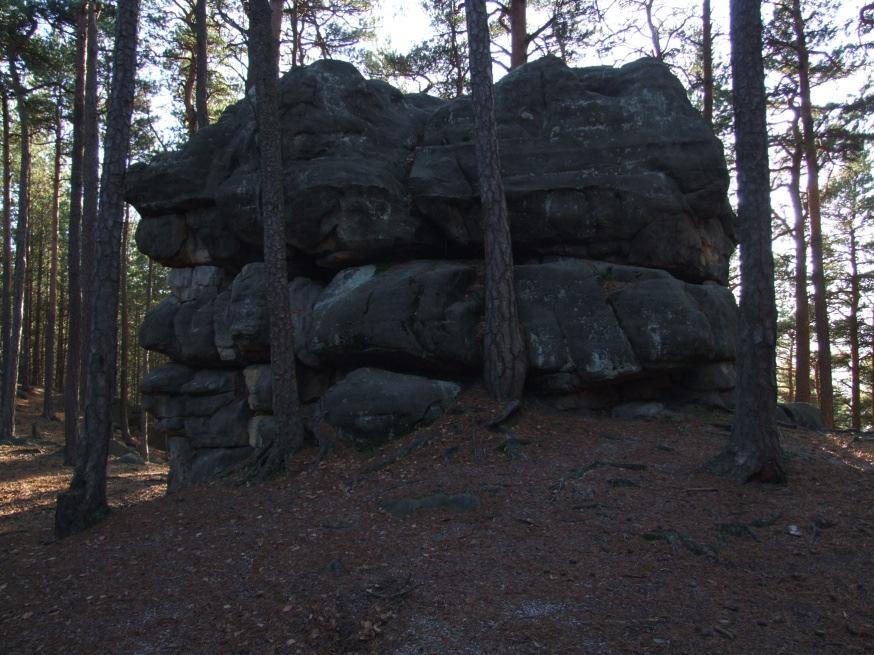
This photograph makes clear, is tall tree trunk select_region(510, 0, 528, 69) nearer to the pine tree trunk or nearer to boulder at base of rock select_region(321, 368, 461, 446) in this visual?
boulder at base of rock select_region(321, 368, 461, 446)

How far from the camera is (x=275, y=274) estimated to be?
9258mm

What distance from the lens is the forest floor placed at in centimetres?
434

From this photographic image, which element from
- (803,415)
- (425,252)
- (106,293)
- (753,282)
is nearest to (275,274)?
(106,293)

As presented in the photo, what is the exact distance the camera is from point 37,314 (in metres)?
30.5

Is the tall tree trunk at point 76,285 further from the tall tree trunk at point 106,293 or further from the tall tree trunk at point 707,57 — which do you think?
the tall tree trunk at point 707,57

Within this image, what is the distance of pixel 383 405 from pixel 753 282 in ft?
17.4

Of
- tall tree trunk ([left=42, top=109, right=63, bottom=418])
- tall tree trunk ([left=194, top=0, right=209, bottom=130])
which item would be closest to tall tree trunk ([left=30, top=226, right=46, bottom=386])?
tall tree trunk ([left=42, top=109, right=63, bottom=418])

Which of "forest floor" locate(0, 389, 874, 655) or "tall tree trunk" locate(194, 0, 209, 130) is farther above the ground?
"tall tree trunk" locate(194, 0, 209, 130)

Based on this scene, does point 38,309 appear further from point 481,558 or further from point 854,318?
point 854,318

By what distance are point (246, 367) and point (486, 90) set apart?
6.77 metres

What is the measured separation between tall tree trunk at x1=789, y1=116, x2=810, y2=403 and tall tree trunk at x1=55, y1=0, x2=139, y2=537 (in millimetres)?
15444

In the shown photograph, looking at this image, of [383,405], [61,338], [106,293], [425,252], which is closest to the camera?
[106,293]

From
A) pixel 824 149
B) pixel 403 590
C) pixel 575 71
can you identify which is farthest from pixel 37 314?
pixel 824 149

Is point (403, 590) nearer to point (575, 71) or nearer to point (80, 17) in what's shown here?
point (575, 71)
